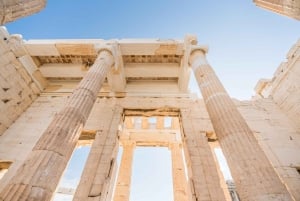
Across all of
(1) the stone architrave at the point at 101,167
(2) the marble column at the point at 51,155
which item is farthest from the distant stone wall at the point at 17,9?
(1) the stone architrave at the point at 101,167

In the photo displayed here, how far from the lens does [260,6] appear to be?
8.70 meters

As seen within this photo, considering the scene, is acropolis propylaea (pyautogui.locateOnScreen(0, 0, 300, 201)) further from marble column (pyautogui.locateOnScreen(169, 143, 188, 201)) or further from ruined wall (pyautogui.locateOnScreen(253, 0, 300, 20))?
ruined wall (pyautogui.locateOnScreen(253, 0, 300, 20))

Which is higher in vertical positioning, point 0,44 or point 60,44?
point 60,44

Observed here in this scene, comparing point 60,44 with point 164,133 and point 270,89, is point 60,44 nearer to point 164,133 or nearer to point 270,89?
point 164,133

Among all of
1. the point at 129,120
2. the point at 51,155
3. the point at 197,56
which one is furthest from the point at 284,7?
the point at 129,120

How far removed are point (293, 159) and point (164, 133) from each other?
687cm

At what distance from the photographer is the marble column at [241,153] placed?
4.48m

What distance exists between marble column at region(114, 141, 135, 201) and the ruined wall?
9645 mm

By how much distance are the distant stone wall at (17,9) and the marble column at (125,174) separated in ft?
27.0

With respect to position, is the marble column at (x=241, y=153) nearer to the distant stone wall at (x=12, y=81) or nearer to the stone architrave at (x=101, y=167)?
the stone architrave at (x=101, y=167)

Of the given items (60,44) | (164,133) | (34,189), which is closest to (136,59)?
(60,44)

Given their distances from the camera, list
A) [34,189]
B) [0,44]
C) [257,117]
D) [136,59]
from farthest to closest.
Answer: [136,59] < [257,117] < [0,44] < [34,189]

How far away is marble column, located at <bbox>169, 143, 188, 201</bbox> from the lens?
10.4 meters

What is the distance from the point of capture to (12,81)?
33.1ft
